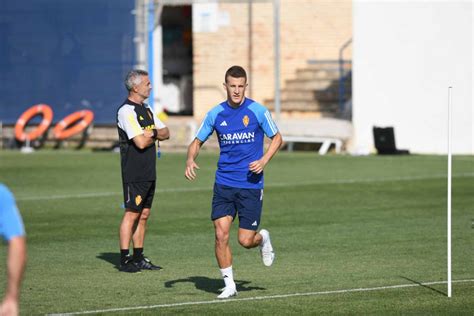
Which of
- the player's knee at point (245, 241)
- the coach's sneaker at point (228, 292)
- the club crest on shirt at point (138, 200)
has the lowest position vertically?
the coach's sneaker at point (228, 292)

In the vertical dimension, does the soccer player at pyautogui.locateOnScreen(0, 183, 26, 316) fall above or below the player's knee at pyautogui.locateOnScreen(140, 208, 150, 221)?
above

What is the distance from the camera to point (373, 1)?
31641mm

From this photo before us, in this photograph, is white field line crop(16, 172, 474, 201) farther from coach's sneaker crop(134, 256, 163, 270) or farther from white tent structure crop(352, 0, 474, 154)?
coach's sneaker crop(134, 256, 163, 270)

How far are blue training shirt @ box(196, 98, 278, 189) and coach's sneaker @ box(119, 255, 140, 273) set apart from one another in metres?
2.04

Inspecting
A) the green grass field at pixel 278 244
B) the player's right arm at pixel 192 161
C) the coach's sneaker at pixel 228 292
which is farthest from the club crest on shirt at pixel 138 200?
the coach's sneaker at pixel 228 292

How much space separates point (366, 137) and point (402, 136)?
37.8 inches

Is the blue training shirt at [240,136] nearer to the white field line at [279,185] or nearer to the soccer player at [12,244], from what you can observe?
the soccer player at [12,244]

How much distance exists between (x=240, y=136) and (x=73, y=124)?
23.5 metres

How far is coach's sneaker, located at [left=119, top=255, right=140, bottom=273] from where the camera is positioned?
1277 centimetres

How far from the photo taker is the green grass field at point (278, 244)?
10.7 meters

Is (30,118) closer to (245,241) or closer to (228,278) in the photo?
(245,241)

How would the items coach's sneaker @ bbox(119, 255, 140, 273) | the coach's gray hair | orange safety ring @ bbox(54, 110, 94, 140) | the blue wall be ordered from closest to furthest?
coach's sneaker @ bbox(119, 255, 140, 273), the coach's gray hair, orange safety ring @ bbox(54, 110, 94, 140), the blue wall

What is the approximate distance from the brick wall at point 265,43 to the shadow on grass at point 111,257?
22421mm

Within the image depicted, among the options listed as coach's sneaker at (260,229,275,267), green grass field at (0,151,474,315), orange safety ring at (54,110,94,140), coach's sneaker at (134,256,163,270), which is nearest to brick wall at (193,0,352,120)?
orange safety ring at (54,110,94,140)
